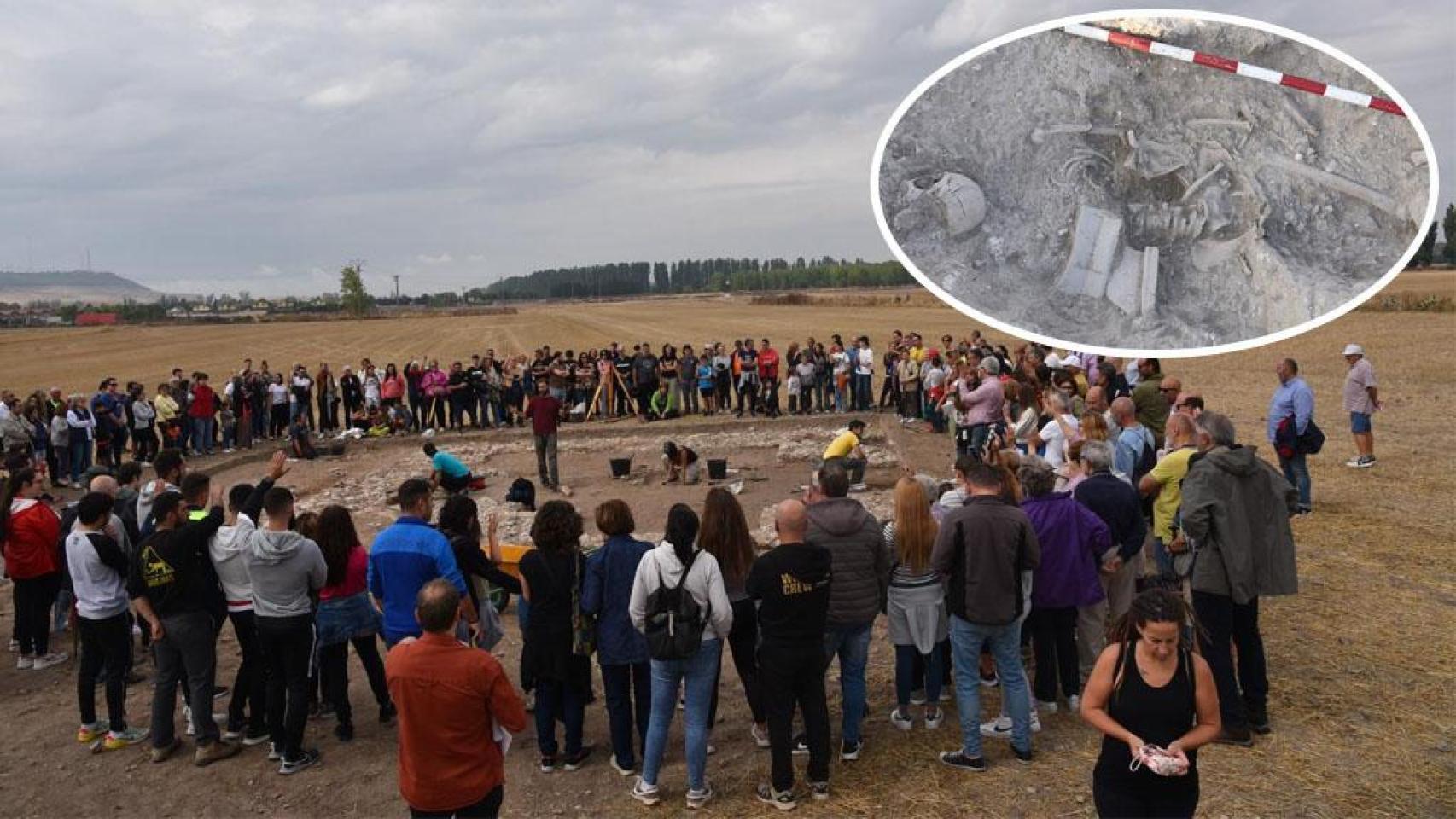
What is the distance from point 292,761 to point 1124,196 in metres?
11.1

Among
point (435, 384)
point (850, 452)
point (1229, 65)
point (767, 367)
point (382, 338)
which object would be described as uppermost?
point (1229, 65)

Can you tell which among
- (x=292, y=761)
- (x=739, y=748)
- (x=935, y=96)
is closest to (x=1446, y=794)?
(x=739, y=748)

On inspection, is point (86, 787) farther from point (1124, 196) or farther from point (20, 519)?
point (1124, 196)

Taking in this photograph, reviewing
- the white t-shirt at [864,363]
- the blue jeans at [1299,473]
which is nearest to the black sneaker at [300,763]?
the blue jeans at [1299,473]

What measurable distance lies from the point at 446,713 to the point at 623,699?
200 centimetres

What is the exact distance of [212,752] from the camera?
6.51m

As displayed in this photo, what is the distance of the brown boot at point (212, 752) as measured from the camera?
255 inches

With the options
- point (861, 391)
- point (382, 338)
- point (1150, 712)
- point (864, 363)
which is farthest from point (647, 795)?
point (382, 338)

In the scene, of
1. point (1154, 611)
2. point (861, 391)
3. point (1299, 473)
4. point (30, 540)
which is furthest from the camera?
point (861, 391)

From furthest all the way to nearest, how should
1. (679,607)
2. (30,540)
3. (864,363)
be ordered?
1. (864,363)
2. (30,540)
3. (679,607)

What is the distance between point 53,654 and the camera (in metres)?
8.63

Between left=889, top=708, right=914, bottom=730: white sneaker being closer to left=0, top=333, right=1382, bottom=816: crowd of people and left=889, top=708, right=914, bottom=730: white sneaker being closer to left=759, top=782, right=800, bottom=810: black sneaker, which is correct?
left=0, top=333, right=1382, bottom=816: crowd of people

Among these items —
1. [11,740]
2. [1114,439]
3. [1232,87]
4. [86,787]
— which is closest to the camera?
[86,787]

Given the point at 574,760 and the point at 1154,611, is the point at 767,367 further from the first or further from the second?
the point at 1154,611
